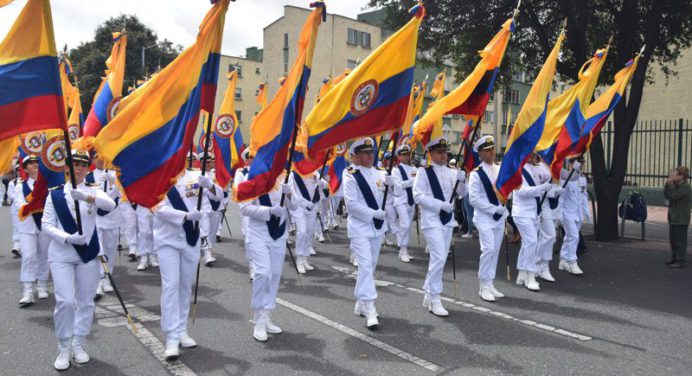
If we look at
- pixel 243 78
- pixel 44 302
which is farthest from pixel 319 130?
pixel 243 78

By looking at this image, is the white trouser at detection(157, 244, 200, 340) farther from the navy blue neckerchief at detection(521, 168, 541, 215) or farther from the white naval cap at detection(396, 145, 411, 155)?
the white naval cap at detection(396, 145, 411, 155)

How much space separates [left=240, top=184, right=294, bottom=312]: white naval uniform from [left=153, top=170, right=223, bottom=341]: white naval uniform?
0.63 metres

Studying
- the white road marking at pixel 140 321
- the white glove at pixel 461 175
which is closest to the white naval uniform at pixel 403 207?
the white glove at pixel 461 175

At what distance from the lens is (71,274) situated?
5082mm

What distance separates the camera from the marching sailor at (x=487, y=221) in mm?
7523

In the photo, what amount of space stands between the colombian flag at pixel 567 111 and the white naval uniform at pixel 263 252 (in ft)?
16.3

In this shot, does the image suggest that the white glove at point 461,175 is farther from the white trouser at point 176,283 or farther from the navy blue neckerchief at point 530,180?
the white trouser at point 176,283

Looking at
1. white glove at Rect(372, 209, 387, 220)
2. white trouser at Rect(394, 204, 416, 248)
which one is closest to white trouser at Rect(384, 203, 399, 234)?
white trouser at Rect(394, 204, 416, 248)

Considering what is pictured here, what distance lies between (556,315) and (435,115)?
2.92 meters

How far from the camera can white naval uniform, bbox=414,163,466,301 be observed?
6840mm

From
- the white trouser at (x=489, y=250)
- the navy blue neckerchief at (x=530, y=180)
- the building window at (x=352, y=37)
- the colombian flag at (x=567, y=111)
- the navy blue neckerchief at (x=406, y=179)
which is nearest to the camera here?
the white trouser at (x=489, y=250)

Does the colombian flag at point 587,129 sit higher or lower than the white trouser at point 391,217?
higher

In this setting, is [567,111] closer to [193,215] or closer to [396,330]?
[396,330]

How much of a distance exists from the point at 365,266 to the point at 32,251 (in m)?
4.67
